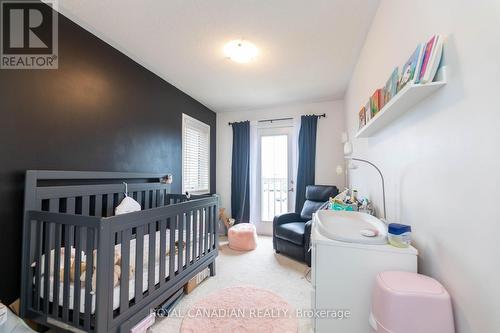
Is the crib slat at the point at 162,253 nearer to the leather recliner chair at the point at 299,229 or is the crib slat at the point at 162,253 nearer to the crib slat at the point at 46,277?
the crib slat at the point at 46,277

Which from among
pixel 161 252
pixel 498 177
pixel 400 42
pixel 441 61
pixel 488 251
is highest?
pixel 400 42

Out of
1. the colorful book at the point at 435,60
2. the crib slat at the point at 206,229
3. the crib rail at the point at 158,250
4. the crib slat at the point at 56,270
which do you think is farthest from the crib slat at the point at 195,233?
the colorful book at the point at 435,60

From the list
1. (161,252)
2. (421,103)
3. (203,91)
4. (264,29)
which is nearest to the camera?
(421,103)

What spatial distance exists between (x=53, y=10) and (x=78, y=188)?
4.59ft

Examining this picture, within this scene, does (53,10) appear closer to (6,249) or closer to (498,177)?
(6,249)

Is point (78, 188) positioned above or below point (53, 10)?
below

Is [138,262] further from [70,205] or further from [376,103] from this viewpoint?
[376,103]

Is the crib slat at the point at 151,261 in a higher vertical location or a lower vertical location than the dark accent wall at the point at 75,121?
lower

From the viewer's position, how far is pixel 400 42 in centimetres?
132

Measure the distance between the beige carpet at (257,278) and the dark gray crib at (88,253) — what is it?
202mm

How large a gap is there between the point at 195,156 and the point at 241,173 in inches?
35.8

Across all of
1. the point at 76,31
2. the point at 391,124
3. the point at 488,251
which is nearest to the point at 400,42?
the point at 391,124

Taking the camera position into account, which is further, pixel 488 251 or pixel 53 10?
pixel 53 10

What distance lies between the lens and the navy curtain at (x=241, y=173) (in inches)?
159
